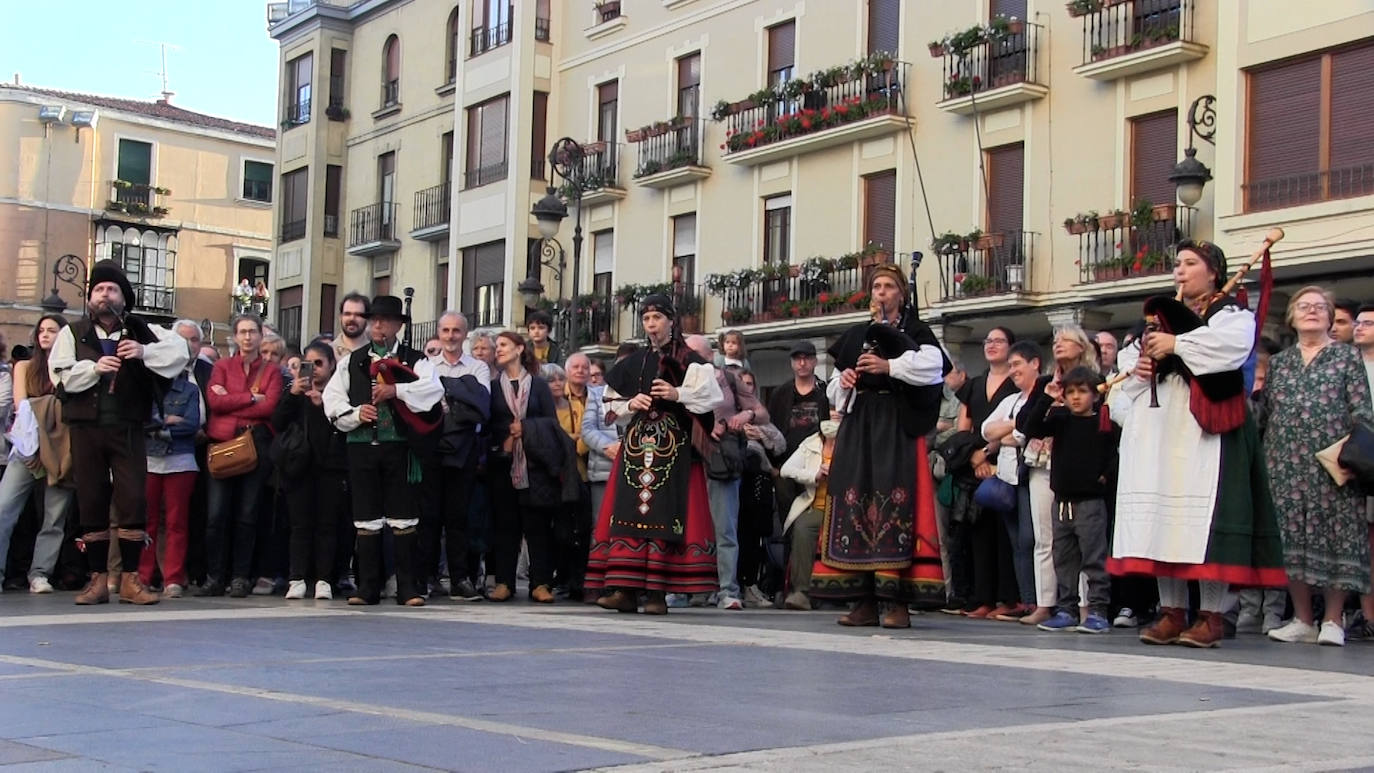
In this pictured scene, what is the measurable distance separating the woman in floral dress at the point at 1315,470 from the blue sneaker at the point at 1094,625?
95 centimetres

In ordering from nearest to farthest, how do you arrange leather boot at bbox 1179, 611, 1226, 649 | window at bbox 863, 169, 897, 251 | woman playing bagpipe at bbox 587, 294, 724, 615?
leather boot at bbox 1179, 611, 1226, 649, woman playing bagpipe at bbox 587, 294, 724, 615, window at bbox 863, 169, 897, 251

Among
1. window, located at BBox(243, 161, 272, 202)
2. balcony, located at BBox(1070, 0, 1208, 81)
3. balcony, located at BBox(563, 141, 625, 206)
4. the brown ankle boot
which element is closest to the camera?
the brown ankle boot

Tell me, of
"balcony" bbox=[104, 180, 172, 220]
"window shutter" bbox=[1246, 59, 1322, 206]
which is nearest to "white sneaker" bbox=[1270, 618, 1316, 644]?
"window shutter" bbox=[1246, 59, 1322, 206]

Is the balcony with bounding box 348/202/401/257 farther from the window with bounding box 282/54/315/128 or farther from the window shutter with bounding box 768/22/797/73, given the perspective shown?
the window shutter with bounding box 768/22/797/73

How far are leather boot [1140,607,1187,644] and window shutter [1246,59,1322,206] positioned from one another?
1571 cm

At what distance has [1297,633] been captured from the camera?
9758 millimetres

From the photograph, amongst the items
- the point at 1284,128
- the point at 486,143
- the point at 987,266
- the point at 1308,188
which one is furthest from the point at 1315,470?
the point at 486,143

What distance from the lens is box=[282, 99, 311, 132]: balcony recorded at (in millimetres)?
46500

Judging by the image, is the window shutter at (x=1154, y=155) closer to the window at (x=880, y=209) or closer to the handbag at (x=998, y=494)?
the window at (x=880, y=209)

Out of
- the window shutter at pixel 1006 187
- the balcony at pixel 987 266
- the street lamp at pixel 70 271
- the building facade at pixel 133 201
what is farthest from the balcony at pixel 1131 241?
the building facade at pixel 133 201

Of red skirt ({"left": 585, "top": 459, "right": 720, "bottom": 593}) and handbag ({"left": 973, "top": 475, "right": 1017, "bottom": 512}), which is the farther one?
handbag ({"left": 973, "top": 475, "right": 1017, "bottom": 512})

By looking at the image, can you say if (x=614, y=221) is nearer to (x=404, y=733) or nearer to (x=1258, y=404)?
(x=1258, y=404)

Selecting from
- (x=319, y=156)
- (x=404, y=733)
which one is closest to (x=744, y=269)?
(x=319, y=156)

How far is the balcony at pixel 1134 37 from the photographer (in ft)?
81.2
